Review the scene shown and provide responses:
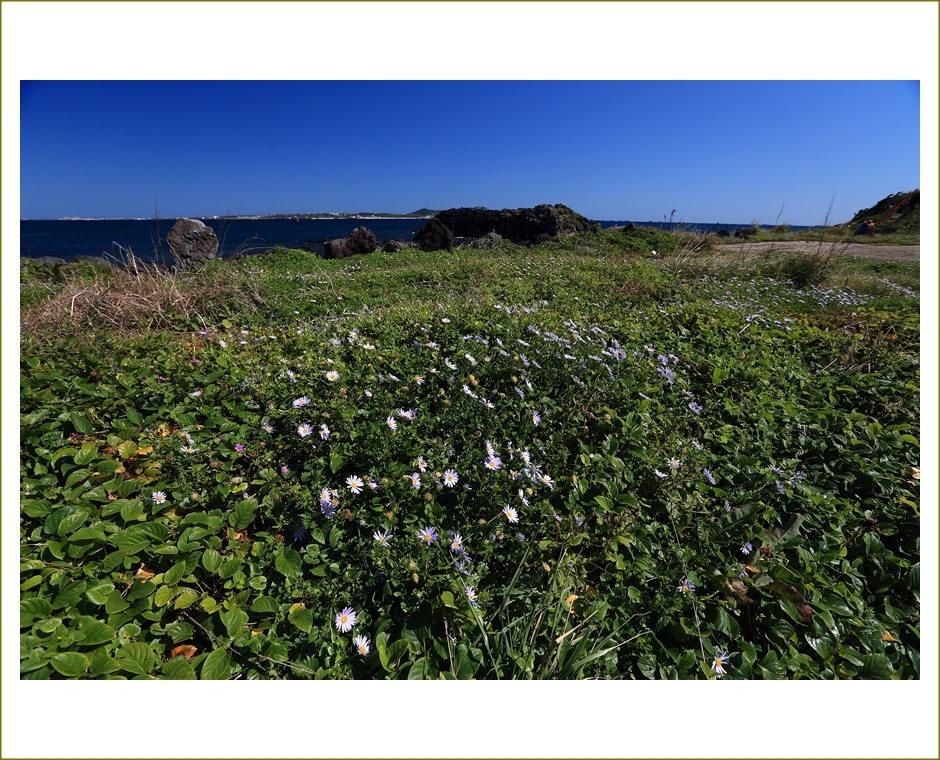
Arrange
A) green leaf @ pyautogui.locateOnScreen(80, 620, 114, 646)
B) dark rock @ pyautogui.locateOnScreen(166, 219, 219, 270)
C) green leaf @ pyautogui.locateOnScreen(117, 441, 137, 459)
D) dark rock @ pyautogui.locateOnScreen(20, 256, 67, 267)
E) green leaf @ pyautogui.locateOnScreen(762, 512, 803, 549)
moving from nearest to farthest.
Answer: green leaf @ pyautogui.locateOnScreen(80, 620, 114, 646) < green leaf @ pyautogui.locateOnScreen(762, 512, 803, 549) < green leaf @ pyautogui.locateOnScreen(117, 441, 137, 459) < dark rock @ pyautogui.locateOnScreen(20, 256, 67, 267) < dark rock @ pyautogui.locateOnScreen(166, 219, 219, 270)

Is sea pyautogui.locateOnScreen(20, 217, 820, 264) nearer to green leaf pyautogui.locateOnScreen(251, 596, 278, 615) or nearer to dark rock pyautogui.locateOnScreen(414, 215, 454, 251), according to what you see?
dark rock pyautogui.locateOnScreen(414, 215, 454, 251)

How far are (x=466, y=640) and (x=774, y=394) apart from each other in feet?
9.11

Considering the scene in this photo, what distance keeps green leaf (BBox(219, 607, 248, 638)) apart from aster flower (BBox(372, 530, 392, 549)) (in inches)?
18.8

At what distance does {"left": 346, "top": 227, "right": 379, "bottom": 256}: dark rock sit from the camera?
12875 millimetres

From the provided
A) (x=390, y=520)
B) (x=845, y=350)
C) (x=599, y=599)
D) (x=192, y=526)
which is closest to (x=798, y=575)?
(x=599, y=599)

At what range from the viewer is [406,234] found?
49.2 ft

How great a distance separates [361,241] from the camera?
1311cm

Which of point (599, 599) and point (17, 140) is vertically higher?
point (17, 140)

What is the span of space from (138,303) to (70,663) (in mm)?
3883

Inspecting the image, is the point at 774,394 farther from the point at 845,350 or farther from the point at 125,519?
the point at 125,519

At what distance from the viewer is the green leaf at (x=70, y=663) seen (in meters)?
1.20

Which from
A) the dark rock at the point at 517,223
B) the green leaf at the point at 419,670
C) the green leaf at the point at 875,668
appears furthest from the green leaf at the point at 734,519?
the dark rock at the point at 517,223

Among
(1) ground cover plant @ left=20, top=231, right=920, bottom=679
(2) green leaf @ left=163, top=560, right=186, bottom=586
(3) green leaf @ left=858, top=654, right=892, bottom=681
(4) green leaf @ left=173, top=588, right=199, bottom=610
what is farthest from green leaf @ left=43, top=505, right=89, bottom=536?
(3) green leaf @ left=858, top=654, right=892, bottom=681

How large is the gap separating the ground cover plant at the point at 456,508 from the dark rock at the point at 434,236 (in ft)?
34.5
